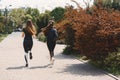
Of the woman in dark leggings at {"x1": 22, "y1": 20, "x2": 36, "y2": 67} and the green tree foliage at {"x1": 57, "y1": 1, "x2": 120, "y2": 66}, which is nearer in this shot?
the green tree foliage at {"x1": 57, "y1": 1, "x2": 120, "y2": 66}

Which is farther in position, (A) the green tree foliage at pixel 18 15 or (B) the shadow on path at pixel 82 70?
(A) the green tree foliage at pixel 18 15

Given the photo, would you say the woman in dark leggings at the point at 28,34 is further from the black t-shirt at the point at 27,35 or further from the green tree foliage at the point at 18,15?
the green tree foliage at the point at 18,15

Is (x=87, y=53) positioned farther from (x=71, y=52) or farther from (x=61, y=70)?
(x=71, y=52)

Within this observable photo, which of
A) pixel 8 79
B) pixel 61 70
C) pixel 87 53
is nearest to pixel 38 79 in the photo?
pixel 8 79

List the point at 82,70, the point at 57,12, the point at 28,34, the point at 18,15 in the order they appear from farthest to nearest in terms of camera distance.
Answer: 1. the point at 18,15
2. the point at 57,12
3. the point at 28,34
4. the point at 82,70

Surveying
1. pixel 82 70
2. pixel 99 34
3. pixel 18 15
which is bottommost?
pixel 18 15

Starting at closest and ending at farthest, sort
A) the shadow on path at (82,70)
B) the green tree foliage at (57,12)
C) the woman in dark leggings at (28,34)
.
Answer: the shadow on path at (82,70) → the woman in dark leggings at (28,34) → the green tree foliage at (57,12)

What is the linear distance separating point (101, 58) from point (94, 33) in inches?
40.0

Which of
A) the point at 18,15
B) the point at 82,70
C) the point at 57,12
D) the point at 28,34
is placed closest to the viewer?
the point at 82,70

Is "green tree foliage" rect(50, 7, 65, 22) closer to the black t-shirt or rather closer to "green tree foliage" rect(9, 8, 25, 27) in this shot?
the black t-shirt

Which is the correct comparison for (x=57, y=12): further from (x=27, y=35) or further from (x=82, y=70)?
(x=82, y=70)

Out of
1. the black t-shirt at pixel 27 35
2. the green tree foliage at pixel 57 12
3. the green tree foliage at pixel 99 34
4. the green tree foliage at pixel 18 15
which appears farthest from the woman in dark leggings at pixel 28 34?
the green tree foliage at pixel 18 15

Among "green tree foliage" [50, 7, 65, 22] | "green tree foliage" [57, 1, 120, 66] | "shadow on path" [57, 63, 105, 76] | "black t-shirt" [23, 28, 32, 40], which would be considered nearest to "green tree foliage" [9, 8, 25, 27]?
"green tree foliage" [50, 7, 65, 22]

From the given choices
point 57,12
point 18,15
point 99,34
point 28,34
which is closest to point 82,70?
point 99,34
